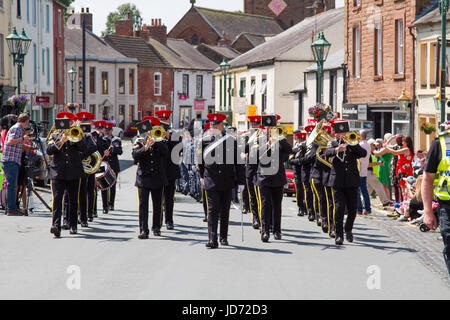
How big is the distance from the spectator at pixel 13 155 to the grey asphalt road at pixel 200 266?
0.86m

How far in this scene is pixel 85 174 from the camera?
13.2 m

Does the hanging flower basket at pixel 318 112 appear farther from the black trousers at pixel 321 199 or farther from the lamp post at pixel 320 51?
the black trousers at pixel 321 199

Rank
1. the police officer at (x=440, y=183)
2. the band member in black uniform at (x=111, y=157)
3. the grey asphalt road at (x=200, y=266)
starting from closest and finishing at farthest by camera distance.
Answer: the police officer at (x=440, y=183) < the grey asphalt road at (x=200, y=266) < the band member in black uniform at (x=111, y=157)

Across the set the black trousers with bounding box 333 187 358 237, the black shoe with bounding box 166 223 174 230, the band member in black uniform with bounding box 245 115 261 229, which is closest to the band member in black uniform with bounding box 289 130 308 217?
the band member in black uniform with bounding box 245 115 261 229

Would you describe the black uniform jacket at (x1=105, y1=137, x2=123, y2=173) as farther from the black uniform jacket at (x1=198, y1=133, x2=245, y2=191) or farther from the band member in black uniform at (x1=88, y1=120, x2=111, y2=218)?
the black uniform jacket at (x1=198, y1=133, x2=245, y2=191)

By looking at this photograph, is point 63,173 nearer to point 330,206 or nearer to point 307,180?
A: point 330,206

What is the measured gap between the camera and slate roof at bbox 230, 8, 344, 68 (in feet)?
160

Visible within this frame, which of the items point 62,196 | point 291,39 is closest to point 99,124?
point 62,196

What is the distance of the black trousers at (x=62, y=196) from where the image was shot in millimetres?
12181

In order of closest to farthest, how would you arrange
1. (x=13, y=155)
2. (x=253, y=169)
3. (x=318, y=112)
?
(x=253, y=169), (x=13, y=155), (x=318, y=112)

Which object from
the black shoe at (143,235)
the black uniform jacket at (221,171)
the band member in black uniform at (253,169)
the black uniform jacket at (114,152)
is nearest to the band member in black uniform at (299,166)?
the band member in black uniform at (253,169)

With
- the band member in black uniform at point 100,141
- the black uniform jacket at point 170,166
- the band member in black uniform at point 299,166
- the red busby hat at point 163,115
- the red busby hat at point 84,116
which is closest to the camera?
the red busby hat at point 163,115

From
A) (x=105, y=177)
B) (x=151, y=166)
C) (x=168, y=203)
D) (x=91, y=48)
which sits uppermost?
(x=91, y=48)

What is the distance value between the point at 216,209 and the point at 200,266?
195cm
